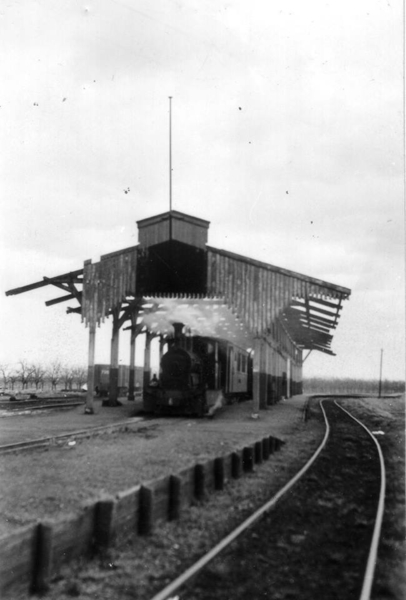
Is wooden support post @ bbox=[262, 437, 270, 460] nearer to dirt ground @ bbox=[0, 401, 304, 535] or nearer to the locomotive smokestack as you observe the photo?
dirt ground @ bbox=[0, 401, 304, 535]

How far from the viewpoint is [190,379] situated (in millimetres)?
19922

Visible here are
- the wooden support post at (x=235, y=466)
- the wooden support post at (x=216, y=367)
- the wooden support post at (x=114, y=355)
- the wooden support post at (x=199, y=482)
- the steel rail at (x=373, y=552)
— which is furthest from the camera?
the wooden support post at (x=114, y=355)

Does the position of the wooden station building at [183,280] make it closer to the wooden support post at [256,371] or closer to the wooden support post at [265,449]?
the wooden support post at [256,371]

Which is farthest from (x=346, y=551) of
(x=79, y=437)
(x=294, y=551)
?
(x=79, y=437)

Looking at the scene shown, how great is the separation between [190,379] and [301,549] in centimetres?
1394

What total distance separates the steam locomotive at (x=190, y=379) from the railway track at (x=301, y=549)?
32.9 feet

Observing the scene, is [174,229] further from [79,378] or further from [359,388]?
[359,388]

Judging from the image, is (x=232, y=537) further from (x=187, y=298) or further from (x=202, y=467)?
(x=187, y=298)

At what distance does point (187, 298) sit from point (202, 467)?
514 inches

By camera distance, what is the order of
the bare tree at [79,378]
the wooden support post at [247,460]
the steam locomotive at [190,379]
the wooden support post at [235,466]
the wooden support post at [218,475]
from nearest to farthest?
the wooden support post at [218,475]
the wooden support post at [235,466]
the wooden support post at [247,460]
the steam locomotive at [190,379]
the bare tree at [79,378]

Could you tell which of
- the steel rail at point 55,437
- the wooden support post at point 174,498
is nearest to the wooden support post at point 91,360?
the steel rail at point 55,437

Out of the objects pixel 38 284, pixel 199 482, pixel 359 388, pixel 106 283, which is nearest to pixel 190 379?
pixel 106 283

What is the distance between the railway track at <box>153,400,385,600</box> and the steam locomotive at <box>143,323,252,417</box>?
395 inches

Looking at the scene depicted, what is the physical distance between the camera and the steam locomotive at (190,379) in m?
19.8
